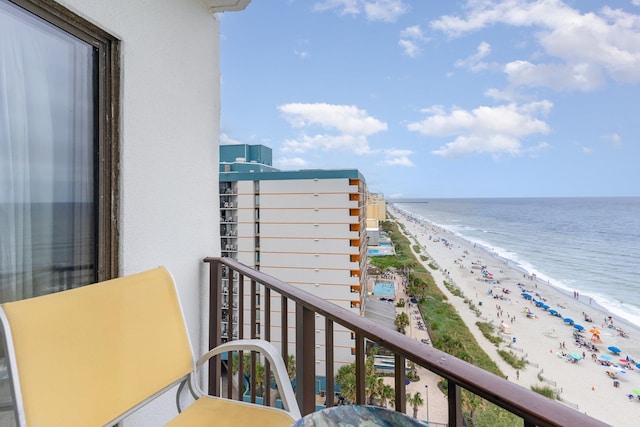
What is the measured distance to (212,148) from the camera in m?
2.00

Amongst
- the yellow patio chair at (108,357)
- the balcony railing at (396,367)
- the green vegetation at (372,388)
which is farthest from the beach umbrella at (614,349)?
the yellow patio chair at (108,357)

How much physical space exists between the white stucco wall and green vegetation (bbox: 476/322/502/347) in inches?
337

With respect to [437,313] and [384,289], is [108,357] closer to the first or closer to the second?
[437,313]

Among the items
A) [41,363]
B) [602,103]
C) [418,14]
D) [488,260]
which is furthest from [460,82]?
[41,363]

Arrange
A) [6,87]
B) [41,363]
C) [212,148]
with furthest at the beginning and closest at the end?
[212,148]
[6,87]
[41,363]

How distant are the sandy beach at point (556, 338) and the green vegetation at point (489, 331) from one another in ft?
0.46

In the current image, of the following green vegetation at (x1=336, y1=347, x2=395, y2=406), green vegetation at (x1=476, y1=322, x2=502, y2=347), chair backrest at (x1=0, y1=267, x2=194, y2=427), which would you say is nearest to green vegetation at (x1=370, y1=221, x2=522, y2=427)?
green vegetation at (x1=476, y1=322, x2=502, y2=347)

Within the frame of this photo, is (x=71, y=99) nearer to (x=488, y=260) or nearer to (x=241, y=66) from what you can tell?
(x=241, y=66)

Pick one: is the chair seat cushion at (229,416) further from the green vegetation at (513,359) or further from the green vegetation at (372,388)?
the green vegetation at (513,359)

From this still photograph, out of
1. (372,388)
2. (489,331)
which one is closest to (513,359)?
(489,331)

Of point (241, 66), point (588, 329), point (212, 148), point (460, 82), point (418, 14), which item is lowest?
point (588, 329)

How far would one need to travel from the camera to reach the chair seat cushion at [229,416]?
3.06 feet

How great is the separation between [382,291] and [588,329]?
5.71 metres

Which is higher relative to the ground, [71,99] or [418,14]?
[418,14]
